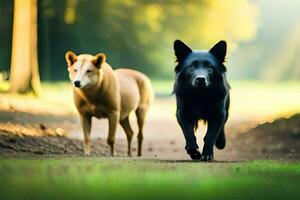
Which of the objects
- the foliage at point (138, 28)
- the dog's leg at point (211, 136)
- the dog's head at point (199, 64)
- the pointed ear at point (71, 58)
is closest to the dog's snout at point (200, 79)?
the dog's head at point (199, 64)

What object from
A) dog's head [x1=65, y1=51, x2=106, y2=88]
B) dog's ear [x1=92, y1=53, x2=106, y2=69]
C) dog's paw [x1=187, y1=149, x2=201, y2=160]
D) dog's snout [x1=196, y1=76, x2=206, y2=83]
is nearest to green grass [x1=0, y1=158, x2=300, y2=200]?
dog's paw [x1=187, y1=149, x2=201, y2=160]

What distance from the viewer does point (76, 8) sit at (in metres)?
15.7

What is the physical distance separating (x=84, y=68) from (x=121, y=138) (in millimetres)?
3314

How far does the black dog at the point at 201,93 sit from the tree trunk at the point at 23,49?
5.45 metres

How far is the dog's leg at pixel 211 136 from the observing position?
5816 millimetres

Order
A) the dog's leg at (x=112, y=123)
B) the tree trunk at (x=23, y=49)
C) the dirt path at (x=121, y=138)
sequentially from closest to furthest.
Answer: the dog's leg at (x=112, y=123), the dirt path at (x=121, y=138), the tree trunk at (x=23, y=49)

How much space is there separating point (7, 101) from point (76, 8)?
19.6ft

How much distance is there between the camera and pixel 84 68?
22.3 ft

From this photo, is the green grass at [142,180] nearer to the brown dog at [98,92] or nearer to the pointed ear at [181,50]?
the pointed ear at [181,50]

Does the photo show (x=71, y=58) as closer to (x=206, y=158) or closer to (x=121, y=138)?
(x=206, y=158)

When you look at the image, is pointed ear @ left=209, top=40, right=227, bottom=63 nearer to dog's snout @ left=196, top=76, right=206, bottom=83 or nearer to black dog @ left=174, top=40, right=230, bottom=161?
black dog @ left=174, top=40, right=230, bottom=161

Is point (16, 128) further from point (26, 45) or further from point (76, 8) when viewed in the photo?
point (76, 8)

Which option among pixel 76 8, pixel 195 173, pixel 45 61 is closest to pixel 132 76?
pixel 195 173

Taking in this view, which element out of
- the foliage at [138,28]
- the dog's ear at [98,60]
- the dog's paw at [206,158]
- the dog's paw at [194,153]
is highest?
the foliage at [138,28]
